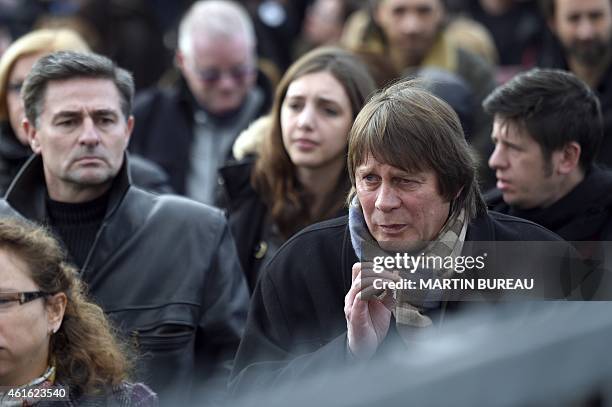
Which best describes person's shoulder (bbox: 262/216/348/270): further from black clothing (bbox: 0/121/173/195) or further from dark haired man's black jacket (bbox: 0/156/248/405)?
black clothing (bbox: 0/121/173/195)

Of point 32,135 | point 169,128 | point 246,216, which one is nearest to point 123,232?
point 32,135

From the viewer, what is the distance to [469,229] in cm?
382

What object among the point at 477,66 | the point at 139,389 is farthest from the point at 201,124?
the point at 139,389

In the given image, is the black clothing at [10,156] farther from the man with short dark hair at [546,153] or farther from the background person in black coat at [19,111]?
the man with short dark hair at [546,153]

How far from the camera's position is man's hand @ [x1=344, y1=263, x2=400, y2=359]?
132 inches

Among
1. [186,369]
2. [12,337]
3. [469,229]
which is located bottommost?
[186,369]

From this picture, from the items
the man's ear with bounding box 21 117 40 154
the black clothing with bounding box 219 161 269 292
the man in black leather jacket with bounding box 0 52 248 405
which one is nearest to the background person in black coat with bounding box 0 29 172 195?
the black clothing with bounding box 219 161 269 292

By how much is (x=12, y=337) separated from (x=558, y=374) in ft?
6.81

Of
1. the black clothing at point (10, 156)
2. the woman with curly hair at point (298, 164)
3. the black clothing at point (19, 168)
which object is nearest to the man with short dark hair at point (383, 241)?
the woman with curly hair at point (298, 164)

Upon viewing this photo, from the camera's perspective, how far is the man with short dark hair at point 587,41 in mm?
6645

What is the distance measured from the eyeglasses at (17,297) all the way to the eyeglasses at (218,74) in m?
3.57

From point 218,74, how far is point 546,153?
2.97 metres

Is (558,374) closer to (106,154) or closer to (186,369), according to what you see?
(186,369)

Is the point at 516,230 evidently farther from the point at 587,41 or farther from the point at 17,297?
the point at 587,41
